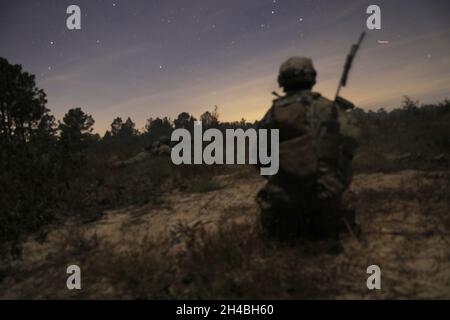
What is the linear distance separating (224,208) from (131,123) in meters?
48.5

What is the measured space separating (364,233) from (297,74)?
8.27 ft

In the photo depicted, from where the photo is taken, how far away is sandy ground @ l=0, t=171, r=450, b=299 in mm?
3725

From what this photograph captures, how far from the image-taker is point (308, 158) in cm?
429

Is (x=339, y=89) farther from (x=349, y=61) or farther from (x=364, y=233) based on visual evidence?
(x=364, y=233)

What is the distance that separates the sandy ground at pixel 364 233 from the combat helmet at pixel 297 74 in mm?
2323


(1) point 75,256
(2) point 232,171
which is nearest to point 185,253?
(1) point 75,256

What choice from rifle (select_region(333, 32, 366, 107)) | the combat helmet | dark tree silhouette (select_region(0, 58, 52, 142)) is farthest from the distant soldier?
dark tree silhouette (select_region(0, 58, 52, 142))

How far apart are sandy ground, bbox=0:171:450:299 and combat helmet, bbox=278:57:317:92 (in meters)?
2.32

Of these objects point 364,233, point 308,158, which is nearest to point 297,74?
point 308,158

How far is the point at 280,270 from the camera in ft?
13.0

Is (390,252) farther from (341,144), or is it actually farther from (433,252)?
(341,144)

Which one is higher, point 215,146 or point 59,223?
point 215,146

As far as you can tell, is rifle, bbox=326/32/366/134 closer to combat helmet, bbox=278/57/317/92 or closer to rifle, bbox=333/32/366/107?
rifle, bbox=333/32/366/107

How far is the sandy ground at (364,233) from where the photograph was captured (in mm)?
3725
